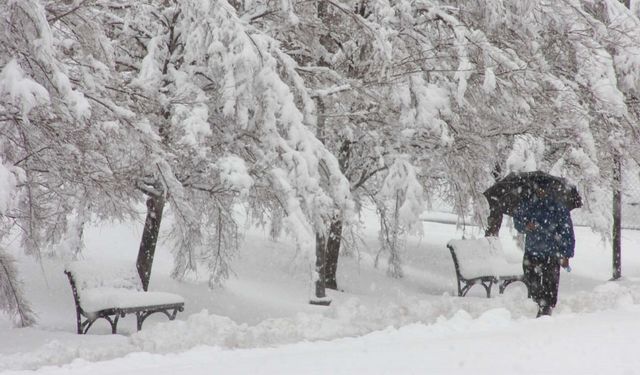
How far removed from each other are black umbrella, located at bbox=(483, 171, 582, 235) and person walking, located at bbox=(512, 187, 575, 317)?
0.16 feet

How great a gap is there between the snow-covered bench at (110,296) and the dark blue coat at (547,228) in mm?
4583

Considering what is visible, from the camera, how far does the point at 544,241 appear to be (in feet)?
24.8

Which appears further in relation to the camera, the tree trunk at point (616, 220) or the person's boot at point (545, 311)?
the tree trunk at point (616, 220)

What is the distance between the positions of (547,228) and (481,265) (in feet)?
18.3

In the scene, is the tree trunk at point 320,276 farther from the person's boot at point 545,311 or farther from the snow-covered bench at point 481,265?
the person's boot at point 545,311

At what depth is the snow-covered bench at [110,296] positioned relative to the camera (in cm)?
885

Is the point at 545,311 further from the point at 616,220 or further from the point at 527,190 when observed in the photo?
the point at 616,220

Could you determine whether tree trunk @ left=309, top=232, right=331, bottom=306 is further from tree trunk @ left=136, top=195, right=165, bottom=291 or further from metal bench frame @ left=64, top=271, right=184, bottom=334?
metal bench frame @ left=64, top=271, right=184, bottom=334

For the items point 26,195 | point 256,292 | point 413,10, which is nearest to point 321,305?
point 256,292

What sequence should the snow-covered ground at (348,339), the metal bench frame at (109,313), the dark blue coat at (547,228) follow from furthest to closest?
the metal bench frame at (109,313)
the dark blue coat at (547,228)
the snow-covered ground at (348,339)

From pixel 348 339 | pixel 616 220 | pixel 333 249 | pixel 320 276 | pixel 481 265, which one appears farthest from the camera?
pixel 616 220

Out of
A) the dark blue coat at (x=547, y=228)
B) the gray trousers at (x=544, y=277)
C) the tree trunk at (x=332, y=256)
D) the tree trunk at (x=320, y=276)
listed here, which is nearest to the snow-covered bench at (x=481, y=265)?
the tree trunk at (x=332, y=256)

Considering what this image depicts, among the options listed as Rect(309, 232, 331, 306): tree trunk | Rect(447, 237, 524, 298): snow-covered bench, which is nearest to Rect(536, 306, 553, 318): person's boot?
Rect(309, 232, 331, 306): tree trunk

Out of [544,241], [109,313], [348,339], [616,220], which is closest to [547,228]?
[544,241]
